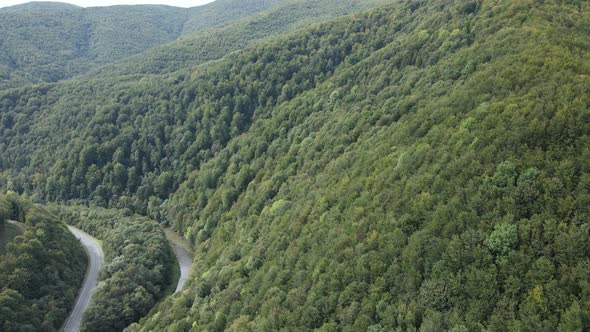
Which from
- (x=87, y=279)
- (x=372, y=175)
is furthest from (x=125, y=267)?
(x=372, y=175)

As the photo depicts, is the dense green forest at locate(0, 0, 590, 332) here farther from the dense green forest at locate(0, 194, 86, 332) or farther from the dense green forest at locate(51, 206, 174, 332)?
the dense green forest at locate(0, 194, 86, 332)

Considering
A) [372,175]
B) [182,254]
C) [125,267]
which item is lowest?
[182,254]

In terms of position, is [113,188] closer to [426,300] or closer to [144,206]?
[144,206]

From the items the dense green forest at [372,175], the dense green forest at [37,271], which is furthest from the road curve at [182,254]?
the dense green forest at [37,271]

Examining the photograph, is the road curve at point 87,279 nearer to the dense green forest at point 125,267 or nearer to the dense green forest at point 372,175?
the dense green forest at point 125,267

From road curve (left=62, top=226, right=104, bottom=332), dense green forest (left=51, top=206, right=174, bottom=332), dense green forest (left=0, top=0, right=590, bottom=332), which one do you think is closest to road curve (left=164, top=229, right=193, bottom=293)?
dense green forest (left=51, top=206, right=174, bottom=332)

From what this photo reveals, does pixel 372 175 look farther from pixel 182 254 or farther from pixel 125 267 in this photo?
pixel 182 254
